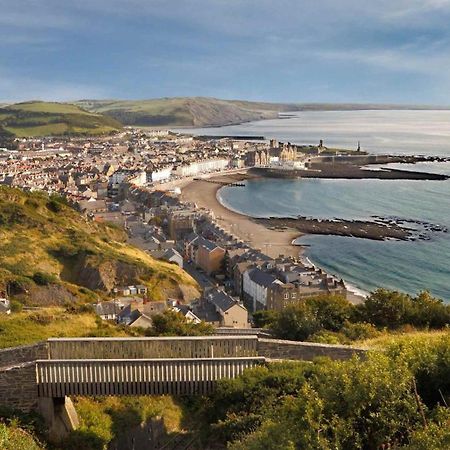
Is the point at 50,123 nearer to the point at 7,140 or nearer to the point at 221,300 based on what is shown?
the point at 7,140

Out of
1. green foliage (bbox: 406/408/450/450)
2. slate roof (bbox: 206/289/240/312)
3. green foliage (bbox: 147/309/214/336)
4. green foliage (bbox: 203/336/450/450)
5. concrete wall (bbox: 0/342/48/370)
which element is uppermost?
green foliage (bbox: 406/408/450/450)

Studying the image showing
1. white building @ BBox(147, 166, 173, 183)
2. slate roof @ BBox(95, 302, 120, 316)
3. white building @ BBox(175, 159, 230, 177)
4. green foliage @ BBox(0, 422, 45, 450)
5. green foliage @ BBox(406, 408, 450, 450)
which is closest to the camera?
green foliage @ BBox(406, 408, 450, 450)

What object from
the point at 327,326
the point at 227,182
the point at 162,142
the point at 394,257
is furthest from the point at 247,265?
the point at 162,142

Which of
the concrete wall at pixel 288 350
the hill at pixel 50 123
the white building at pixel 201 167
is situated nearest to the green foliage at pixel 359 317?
the concrete wall at pixel 288 350

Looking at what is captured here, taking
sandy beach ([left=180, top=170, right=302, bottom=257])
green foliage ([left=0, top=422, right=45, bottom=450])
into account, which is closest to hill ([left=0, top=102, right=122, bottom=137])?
sandy beach ([left=180, top=170, right=302, bottom=257])

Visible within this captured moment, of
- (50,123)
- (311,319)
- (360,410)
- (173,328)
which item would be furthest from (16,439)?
(50,123)

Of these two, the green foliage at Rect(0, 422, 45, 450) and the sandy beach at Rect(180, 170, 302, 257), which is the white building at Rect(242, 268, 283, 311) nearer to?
the sandy beach at Rect(180, 170, 302, 257)

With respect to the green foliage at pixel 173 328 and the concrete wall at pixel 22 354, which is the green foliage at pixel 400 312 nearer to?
the green foliage at pixel 173 328
